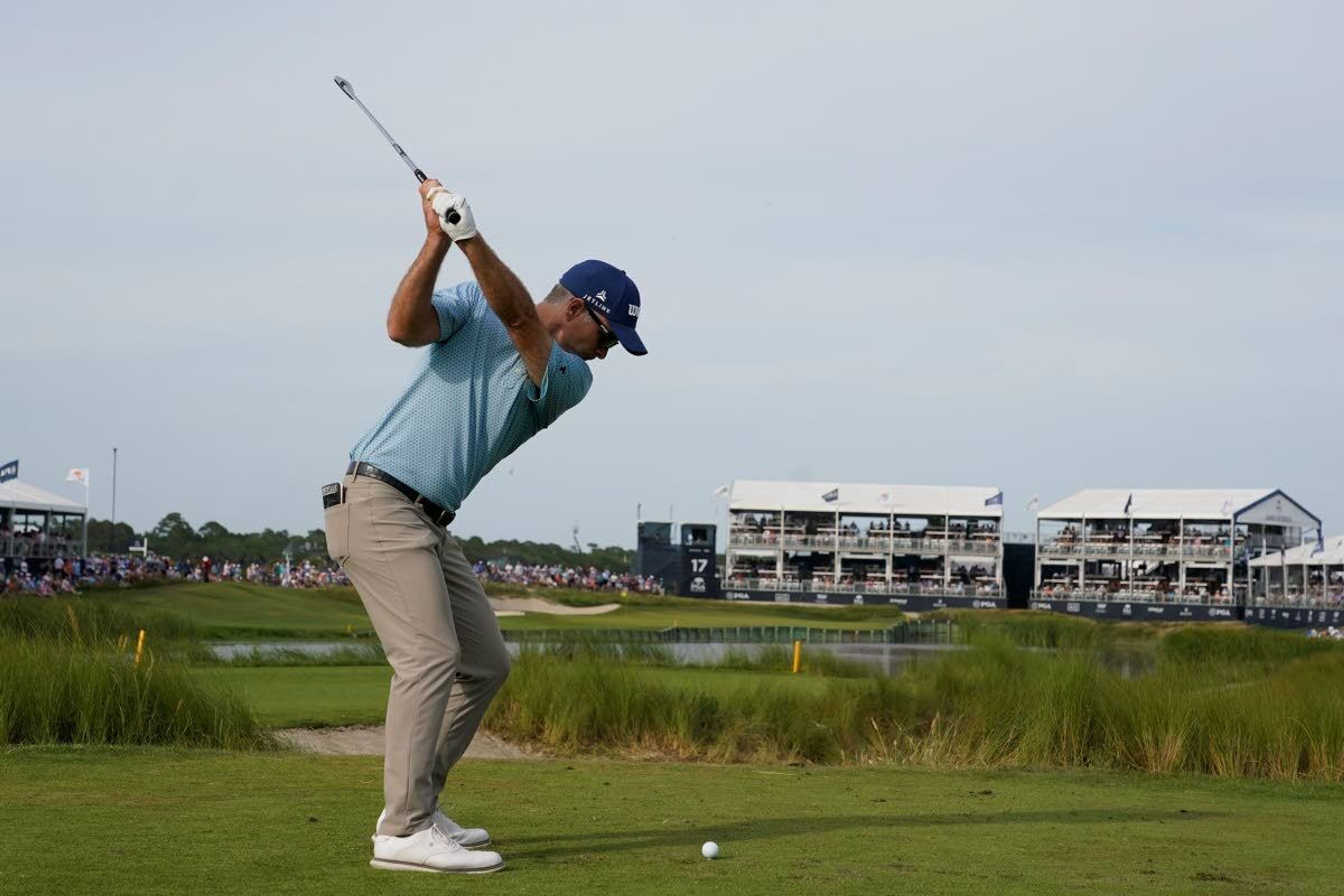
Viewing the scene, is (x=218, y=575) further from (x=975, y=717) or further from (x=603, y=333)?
(x=603, y=333)

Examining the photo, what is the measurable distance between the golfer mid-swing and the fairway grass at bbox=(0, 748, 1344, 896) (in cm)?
32

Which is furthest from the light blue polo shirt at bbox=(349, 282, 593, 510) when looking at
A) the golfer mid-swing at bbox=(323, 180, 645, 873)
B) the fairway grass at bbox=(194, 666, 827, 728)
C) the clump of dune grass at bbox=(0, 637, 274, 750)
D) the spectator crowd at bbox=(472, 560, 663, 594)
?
the spectator crowd at bbox=(472, 560, 663, 594)

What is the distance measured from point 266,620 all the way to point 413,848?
40009 millimetres

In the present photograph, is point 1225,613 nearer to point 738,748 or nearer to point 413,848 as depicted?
point 738,748

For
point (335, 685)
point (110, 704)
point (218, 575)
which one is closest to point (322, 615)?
point (218, 575)

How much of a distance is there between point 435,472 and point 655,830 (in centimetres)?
198

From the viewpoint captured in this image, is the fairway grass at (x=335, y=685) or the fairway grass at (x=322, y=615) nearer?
the fairway grass at (x=335, y=685)

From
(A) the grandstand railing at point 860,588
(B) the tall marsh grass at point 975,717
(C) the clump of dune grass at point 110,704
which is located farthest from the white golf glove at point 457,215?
(A) the grandstand railing at point 860,588

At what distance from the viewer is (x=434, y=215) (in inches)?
212

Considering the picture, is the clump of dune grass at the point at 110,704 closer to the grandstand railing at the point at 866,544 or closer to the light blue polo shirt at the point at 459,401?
the light blue polo shirt at the point at 459,401

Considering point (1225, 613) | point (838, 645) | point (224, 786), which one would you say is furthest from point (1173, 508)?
point (224, 786)

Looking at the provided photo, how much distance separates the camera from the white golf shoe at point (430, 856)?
5.53 meters

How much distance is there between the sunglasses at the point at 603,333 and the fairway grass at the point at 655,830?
1.89 metres

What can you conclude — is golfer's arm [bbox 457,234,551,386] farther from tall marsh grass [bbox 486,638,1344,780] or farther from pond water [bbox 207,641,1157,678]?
pond water [bbox 207,641,1157,678]
